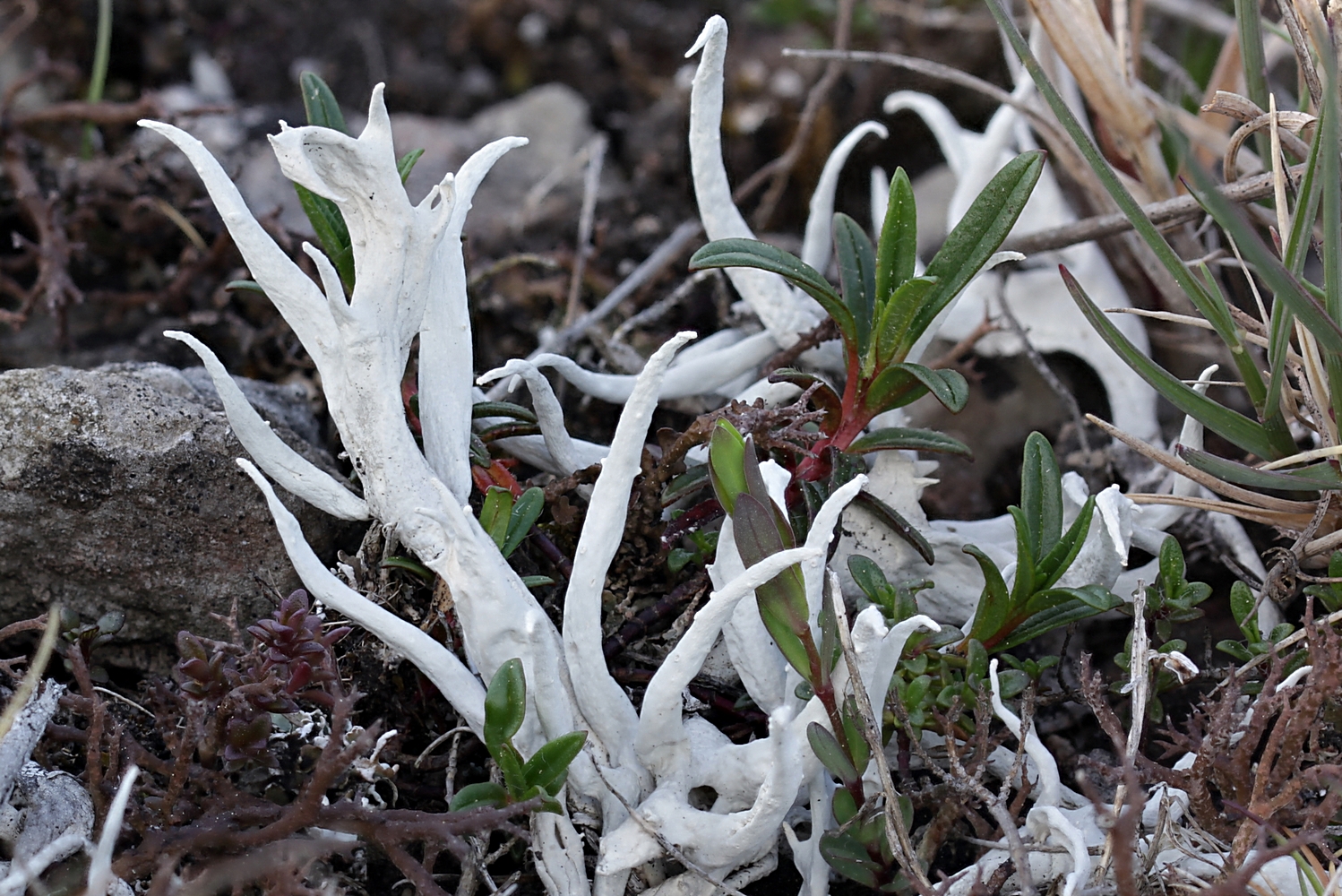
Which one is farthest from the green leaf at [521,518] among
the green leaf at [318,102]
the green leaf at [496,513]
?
the green leaf at [318,102]

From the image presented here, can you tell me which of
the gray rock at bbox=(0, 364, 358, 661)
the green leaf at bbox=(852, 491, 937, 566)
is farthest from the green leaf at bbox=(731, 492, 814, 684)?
the gray rock at bbox=(0, 364, 358, 661)

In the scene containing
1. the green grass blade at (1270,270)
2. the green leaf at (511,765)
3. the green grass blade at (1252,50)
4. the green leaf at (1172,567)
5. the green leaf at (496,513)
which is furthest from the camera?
the green grass blade at (1252,50)

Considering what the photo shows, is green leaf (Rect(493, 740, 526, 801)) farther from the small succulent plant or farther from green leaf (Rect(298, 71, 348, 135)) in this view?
green leaf (Rect(298, 71, 348, 135))

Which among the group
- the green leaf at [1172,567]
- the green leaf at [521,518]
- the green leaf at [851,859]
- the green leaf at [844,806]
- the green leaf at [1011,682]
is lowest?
the green leaf at [851,859]

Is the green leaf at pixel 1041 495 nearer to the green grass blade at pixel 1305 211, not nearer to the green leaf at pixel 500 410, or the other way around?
the green grass blade at pixel 1305 211

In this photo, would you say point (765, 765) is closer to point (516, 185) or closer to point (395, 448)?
point (395, 448)

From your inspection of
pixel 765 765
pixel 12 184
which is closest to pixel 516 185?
pixel 12 184
